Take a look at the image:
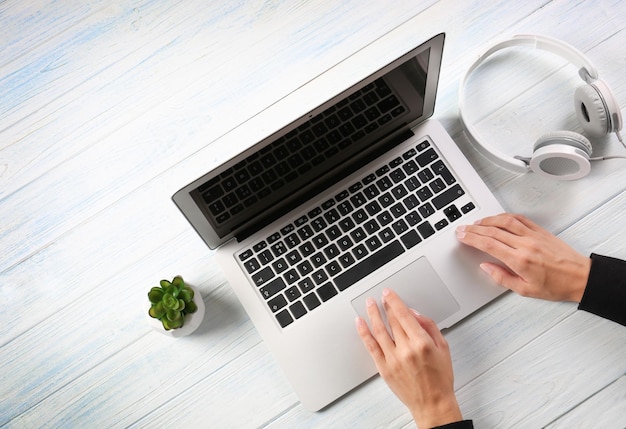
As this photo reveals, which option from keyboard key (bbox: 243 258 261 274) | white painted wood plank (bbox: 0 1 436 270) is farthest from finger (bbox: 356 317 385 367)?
white painted wood plank (bbox: 0 1 436 270)

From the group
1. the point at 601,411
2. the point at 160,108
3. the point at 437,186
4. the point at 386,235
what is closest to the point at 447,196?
the point at 437,186

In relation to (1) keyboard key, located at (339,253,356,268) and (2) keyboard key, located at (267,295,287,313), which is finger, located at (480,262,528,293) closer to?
(1) keyboard key, located at (339,253,356,268)

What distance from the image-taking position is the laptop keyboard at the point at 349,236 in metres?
0.99

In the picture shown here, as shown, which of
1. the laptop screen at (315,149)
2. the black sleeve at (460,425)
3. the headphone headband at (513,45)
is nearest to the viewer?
the laptop screen at (315,149)

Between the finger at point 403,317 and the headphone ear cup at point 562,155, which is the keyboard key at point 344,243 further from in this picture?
the headphone ear cup at point 562,155

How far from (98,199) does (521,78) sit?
0.90 m

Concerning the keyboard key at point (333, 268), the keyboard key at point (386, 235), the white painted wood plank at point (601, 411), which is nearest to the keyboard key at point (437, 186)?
the keyboard key at point (386, 235)

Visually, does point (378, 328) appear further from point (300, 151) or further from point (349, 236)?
point (300, 151)

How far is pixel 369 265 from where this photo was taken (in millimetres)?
995

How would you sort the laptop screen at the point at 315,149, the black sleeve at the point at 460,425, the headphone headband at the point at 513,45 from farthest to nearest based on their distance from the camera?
1. the headphone headband at the point at 513,45
2. the black sleeve at the point at 460,425
3. the laptop screen at the point at 315,149

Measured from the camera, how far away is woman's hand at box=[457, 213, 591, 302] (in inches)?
38.1

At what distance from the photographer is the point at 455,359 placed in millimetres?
1024

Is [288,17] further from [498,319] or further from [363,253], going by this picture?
[498,319]

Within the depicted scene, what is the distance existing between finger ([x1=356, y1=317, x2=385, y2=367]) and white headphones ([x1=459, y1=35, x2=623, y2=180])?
41 cm
